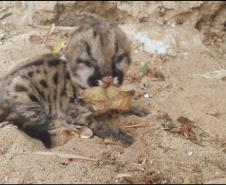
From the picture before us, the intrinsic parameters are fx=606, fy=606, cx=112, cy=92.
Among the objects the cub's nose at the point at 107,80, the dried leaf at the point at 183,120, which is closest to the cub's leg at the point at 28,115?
the cub's nose at the point at 107,80

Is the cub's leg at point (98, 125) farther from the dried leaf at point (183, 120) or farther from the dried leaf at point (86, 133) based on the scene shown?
the dried leaf at point (183, 120)

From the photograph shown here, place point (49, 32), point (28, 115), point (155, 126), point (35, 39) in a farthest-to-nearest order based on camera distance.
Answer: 1. point (49, 32)
2. point (35, 39)
3. point (155, 126)
4. point (28, 115)

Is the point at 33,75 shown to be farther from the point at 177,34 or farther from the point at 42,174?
the point at 177,34

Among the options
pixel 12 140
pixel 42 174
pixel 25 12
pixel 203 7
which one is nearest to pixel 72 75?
pixel 12 140

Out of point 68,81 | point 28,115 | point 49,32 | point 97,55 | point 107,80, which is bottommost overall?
point 28,115

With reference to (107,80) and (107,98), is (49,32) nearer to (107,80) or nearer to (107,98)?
(107,98)

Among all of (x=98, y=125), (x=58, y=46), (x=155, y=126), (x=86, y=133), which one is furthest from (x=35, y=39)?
(x=155, y=126)

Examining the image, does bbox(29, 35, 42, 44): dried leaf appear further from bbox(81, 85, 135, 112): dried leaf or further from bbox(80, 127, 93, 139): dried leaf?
bbox(80, 127, 93, 139): dried leaf
